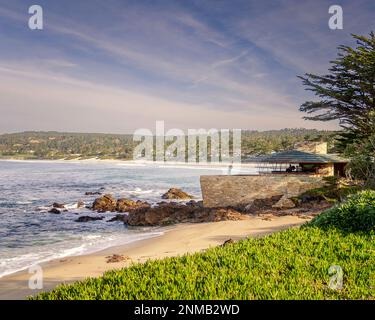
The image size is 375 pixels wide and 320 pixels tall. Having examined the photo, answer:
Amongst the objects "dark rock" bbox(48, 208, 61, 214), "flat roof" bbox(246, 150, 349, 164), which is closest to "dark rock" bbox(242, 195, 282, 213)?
"flat roof" bbox(246, 150, 349, 164)

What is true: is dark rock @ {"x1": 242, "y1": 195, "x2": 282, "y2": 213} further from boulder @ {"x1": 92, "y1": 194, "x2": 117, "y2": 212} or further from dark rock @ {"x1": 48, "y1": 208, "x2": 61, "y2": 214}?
dark rock @ {"x1": 48, "y1": 208, "x2": 61, "y2": 214}

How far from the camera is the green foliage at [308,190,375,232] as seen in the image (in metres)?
11.5

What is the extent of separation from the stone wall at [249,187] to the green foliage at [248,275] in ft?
45.8

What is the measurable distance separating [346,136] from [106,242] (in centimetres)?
1975

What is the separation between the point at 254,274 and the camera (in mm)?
7379

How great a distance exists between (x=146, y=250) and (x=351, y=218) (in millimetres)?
8188

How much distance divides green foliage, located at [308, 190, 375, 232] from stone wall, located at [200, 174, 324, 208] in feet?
34.2

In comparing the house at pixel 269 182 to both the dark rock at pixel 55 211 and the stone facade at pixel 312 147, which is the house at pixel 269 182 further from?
the dark rock at pixel 55 211

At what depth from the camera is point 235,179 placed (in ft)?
80.2

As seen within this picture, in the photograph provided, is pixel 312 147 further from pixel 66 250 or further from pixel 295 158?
pixel 66 250

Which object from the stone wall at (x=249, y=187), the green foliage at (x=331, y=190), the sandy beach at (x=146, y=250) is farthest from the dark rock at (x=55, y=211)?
the green foliage at (x=331, y=190)
